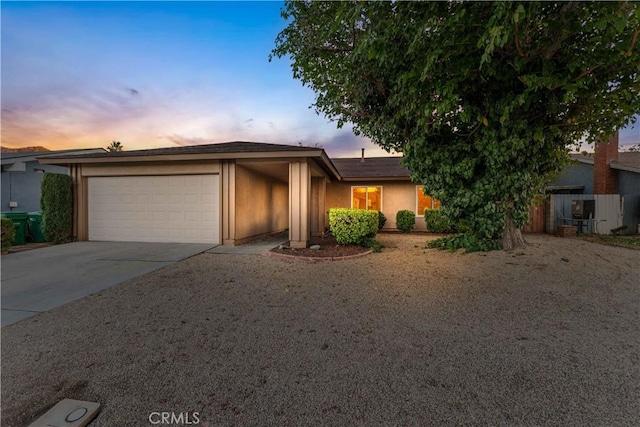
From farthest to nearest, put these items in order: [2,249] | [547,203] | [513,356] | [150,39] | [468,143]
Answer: [547,203] < [150,39] < [2,249] < [468,143] < [513,356]

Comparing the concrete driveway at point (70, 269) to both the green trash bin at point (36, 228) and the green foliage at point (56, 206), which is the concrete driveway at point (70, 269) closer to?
the green foliage at point (56, 206)

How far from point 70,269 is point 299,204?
533cm

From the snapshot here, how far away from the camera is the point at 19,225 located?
329 inches

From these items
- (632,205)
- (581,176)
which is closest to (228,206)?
(632,205)

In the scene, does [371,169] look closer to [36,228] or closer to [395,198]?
[395,198]

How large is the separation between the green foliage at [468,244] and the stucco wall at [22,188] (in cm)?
1800

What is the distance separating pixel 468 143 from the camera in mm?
6246

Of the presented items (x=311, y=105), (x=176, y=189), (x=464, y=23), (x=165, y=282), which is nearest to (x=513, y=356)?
(x=464, y=23)

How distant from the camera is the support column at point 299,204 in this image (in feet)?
25.6

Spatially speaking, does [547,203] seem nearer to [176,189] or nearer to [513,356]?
[513,356]

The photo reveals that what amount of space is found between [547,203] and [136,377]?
14.3 meters

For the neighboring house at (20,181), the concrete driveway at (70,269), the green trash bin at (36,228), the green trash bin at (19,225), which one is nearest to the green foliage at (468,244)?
the concrete driveway at (70,269)

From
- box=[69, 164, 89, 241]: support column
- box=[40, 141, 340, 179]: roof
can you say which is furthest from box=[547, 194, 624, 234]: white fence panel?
box=[69, 164, 89, 241]: support column

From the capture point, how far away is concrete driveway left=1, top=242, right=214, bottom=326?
376cm
